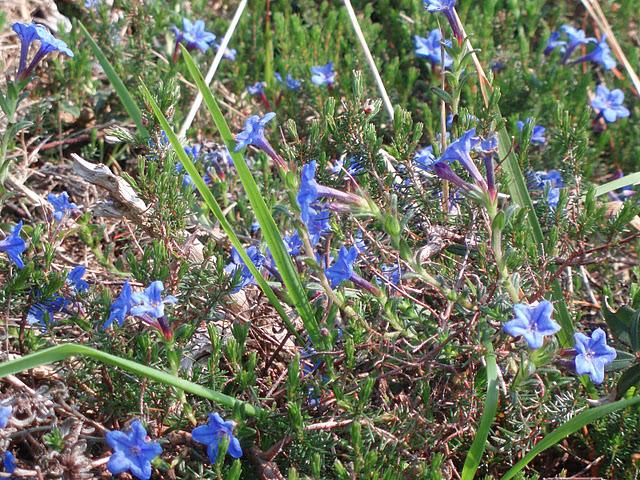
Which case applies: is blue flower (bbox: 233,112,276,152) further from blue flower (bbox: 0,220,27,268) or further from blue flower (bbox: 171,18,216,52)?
blue flower (bbox: 171,18,216,52)

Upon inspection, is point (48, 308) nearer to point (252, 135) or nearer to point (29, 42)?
point (252, 135)

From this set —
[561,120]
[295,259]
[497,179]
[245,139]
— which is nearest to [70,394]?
[295,259]

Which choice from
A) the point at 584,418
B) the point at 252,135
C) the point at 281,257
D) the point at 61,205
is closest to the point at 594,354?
the point at 584,418

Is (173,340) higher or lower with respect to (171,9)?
lower

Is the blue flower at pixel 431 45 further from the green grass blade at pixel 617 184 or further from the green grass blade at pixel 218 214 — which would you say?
the green grass blade at pixel 218 214

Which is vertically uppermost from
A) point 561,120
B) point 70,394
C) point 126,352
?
point 561,120

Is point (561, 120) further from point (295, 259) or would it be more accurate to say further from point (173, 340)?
point (173, 340)

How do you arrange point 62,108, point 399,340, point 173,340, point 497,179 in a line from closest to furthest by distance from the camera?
point 173,340
point 399,340
point 497,179
point 62,108
